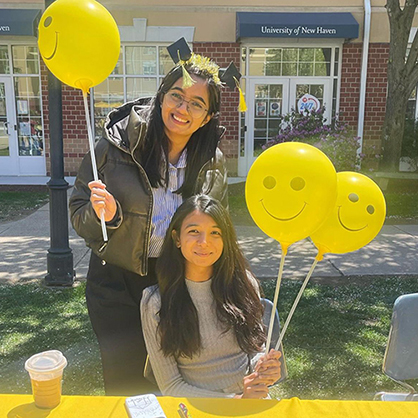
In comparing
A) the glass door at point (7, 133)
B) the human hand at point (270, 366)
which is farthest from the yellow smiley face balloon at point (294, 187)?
the glass door at point (7, 133)

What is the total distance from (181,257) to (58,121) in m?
2.88

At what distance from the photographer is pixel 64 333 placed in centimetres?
360

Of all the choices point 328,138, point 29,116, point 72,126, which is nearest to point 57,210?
point 328,138

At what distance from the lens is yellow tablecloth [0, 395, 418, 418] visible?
4.57 feet

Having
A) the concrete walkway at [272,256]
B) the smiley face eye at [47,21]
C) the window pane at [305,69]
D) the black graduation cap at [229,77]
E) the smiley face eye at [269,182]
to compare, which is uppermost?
the window pane at [305,69]

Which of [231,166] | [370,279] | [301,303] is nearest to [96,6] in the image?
[301,303]

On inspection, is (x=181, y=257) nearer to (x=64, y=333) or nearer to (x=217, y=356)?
(x=217, y=356)

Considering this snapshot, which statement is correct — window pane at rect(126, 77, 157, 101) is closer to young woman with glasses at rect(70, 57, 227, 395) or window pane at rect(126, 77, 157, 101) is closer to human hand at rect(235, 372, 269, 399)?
young woman with glasses at rect(70, 57, 227, 395)

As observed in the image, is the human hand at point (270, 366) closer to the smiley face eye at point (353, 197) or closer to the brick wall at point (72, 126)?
the smiley face eye at point (353, 197)

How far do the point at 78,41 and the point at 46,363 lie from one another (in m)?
1.15

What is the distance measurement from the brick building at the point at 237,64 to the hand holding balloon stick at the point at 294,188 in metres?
8.89

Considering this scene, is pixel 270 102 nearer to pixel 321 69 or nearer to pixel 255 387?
pixel 321 69

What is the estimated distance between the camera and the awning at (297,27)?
381 inches

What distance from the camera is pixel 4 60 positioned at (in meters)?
10.5
